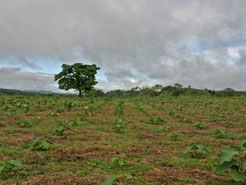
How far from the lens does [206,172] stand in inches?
169

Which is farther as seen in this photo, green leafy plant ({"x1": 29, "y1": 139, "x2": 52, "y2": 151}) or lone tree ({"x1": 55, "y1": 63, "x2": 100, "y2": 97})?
lone tree ({"x1": 55, "y1": 63, "x2": 100, "y2": 97})

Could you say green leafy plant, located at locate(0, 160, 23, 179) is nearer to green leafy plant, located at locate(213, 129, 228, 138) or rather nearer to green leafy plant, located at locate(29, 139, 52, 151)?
green leafy plant, located at locate(29, 139, 52, 151)

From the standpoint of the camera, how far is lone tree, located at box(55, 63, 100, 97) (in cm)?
4138

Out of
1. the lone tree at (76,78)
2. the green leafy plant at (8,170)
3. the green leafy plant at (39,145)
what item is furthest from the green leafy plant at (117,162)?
the lone tree at (76,78)

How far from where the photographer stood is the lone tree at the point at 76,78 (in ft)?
136

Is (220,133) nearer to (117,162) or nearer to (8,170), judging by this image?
(117,162)

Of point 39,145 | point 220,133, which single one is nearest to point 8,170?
point 39,145

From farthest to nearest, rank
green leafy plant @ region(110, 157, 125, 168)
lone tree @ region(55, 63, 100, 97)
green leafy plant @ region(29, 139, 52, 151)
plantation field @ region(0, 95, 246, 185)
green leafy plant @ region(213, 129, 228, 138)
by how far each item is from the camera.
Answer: lone tree @ region(55, 63, 100, 97)
green leafy plant @ region(213, 129, 228, 138)
green leafy plant @ region(29, 139, 52, 151)
green leafy plant @ region(110, 157, 125, 168)
plantation field @ region(0, 95, 246, 185)

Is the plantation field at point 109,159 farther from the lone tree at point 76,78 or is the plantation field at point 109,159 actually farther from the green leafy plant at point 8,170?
the lone tree at point 76,78

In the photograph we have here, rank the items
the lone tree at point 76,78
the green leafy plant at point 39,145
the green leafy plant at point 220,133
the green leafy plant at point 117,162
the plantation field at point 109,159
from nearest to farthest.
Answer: the plantation field at point 109,159 < the green leafy plant at point 117,162 < the green leafy plant at point 39,145 < the green leafy plant at point 220,133 < the lone tree at point 76,78

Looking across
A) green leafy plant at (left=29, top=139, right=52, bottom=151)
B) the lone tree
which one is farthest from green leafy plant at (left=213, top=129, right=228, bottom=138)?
the lone tree

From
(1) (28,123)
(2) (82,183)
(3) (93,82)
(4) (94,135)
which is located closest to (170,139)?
(4) (94,135)

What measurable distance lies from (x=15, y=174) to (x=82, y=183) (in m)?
1.49

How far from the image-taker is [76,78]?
42125mm
